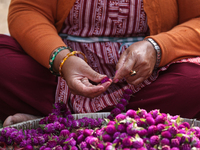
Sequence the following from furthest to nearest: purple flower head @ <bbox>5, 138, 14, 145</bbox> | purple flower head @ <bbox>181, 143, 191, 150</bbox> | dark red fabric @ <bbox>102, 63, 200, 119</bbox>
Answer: dark red fabric @ <bbox>102, 63, 200, 119</bbox> → purple flower head @ <bbox>5, 138, 14, 145</bbox> → purple flower head @ <bbox>181, 143, 191, 150</bbox>

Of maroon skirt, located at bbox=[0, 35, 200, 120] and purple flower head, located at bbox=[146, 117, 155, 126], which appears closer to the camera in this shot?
purple flower head, located at bbox=[146, 117, 155, 126]

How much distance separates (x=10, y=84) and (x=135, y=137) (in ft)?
2.53

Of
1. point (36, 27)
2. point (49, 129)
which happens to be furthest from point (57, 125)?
point (36, 27)

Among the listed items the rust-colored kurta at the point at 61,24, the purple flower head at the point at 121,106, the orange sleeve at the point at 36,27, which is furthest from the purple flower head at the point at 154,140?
the orange sleeve at the point at 36,27

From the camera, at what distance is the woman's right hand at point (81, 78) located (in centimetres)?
102

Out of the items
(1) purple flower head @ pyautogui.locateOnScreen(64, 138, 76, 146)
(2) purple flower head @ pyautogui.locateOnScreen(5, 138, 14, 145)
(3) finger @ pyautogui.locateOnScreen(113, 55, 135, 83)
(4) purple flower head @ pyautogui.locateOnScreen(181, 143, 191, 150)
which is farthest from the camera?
(3) finger @ pyautogui.locateOnScreen(113, 55, 135, 83)

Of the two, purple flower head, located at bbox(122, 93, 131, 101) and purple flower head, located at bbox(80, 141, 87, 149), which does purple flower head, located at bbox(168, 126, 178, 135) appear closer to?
purple flower head, located at bbox(80, 141, 87, 149)

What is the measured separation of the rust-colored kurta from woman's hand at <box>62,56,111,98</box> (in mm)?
162

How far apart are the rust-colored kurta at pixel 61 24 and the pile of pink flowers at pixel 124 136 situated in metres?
0.41

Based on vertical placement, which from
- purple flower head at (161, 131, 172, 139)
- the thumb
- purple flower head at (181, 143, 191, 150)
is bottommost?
purple flower head at (181, 143, 191, 150)

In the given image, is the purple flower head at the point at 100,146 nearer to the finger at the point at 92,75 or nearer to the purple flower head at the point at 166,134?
the purple flower head at the point at 166,134

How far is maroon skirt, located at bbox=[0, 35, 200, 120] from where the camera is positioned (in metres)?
1.22

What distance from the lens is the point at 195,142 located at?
0.73 meters

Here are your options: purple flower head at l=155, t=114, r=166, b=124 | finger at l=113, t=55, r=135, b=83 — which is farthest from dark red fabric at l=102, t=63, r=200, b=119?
purple flower head at l=155, t=114, r=166, b=124
